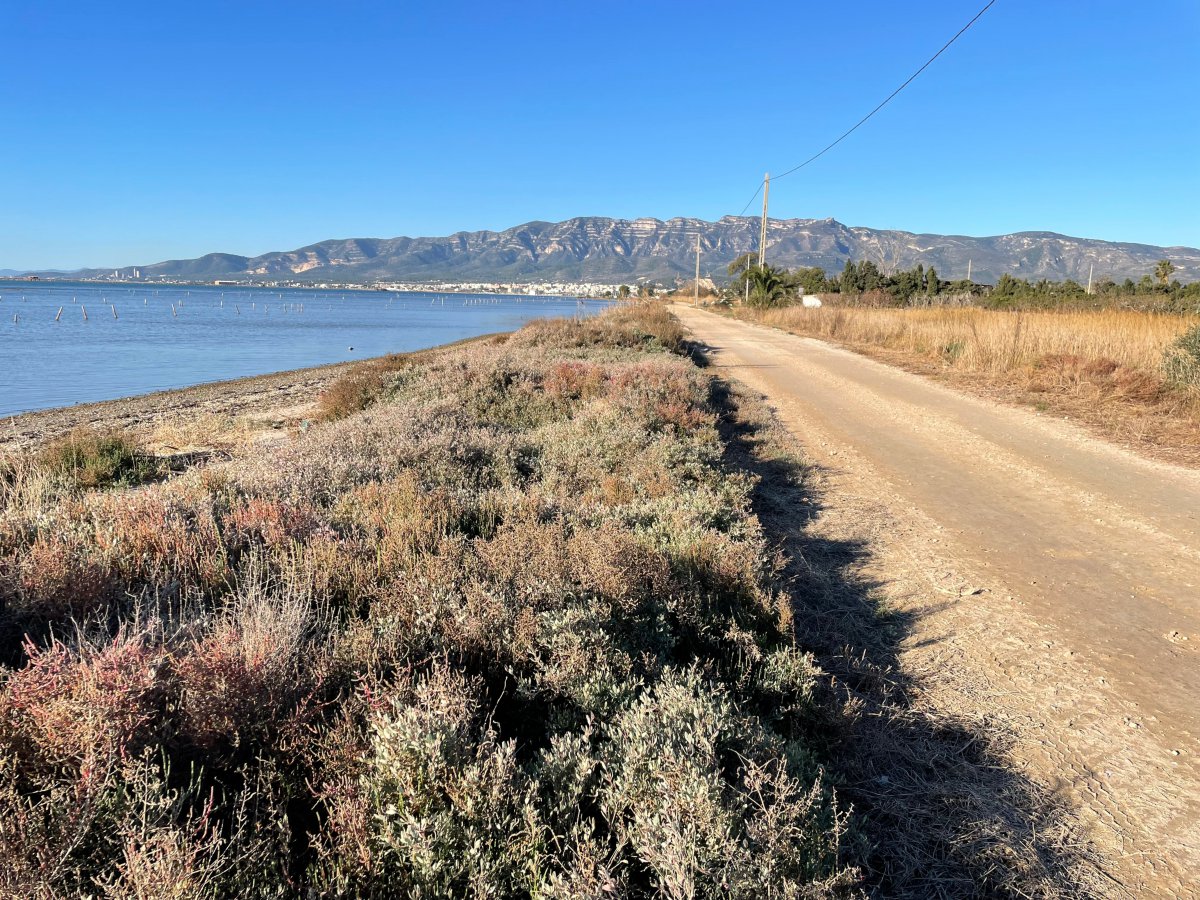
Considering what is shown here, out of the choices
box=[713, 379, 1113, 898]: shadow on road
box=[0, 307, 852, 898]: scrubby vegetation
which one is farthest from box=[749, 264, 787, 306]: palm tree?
box=[0, 307, 852, 898]: scrubby vegetation

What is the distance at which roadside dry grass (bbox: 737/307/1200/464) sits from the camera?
9.88 meters

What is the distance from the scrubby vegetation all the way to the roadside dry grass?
325 inches

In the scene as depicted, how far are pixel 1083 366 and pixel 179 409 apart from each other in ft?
68.1

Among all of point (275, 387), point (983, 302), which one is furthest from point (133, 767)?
point (983, 302)

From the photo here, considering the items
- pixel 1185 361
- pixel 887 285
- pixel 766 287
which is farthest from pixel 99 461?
pixel 887 285

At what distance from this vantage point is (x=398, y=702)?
2363mm

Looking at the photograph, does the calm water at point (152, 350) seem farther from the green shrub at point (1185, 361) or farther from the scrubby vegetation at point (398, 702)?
the green shrub at point (1185, 361)

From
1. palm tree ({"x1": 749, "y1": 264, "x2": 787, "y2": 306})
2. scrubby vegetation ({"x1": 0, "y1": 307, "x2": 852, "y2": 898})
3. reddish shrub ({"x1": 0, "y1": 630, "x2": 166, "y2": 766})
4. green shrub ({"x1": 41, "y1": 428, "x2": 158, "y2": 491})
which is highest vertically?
palm tree ({"x1": 749, "y1": 264, "x2": 787, "y2": 306})

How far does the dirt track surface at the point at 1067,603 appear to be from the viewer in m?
2.95

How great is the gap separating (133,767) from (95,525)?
2745 millimetres

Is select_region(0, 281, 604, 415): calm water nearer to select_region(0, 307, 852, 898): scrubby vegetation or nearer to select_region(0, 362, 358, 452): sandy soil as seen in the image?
select_region(0, 362, 358, 452): sandy soil

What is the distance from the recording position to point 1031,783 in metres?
3.01

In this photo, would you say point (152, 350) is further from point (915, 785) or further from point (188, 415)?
point (915, 785)

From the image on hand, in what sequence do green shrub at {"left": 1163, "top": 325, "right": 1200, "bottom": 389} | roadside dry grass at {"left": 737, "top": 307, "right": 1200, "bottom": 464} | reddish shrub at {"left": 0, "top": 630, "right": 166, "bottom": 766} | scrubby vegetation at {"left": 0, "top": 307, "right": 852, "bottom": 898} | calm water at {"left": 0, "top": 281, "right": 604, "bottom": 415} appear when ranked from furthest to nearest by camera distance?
calm water at {"left": 0, "top": 281, "right": 604, "bottom": 415}
green shrub at {"left": 1163, "top": 325, "right": 1200, "bottom": 389}
roadside dry grass at {"left": 737, "top": 307, "right": 1200, "bottom": 464}
reddish shrub at {"left": 0, "top": 630, "right": 166, "bottom": 766}
scrubby vegetation at {"left": 0, "top": 307, "right": 852, "bottom": 898}
